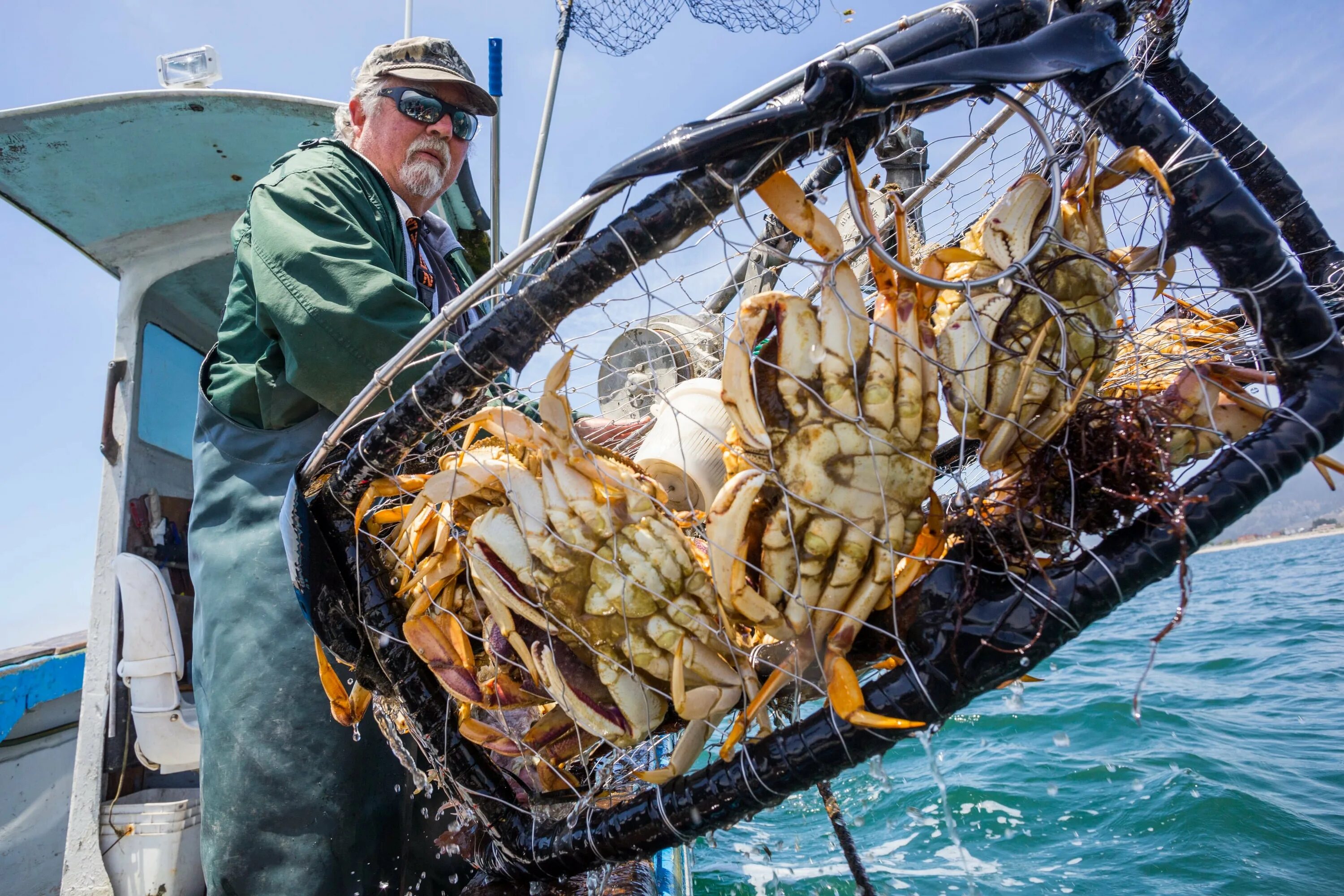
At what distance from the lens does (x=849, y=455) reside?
4.80ft

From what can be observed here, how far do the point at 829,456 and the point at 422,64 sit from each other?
2.51 m

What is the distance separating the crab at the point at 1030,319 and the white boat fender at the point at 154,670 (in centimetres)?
362

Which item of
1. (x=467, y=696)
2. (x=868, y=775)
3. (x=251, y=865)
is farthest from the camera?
(x=868, y=775)

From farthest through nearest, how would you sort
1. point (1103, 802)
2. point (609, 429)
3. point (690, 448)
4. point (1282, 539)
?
point (1282, 539)
point (1103, 802)
point (609, 429)
point (690, 448)

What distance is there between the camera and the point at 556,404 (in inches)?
63.6

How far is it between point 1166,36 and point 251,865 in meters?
3.27

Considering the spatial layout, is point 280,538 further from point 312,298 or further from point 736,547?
point 736,547

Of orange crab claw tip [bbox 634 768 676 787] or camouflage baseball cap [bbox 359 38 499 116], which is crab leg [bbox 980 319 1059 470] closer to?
orange crab claw tip [bbox 634 768 676 787]

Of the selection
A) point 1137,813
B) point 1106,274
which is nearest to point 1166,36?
point 1106,274

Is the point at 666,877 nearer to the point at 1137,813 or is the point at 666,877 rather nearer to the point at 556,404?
the point at 556,404

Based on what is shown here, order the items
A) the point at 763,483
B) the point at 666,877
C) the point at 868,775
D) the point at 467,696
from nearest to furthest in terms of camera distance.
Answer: the point at 763,483 < the point at 467,696 < the point at 666,877 < the point at 868,775

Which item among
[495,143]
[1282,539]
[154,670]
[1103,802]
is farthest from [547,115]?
[1282,539]

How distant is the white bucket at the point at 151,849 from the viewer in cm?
319

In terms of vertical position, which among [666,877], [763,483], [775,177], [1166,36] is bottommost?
[666,877]
